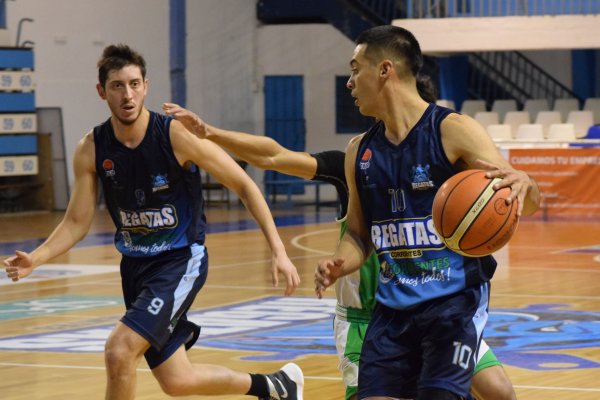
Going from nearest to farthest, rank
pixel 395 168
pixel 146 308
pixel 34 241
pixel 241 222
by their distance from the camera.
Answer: pixel 395 168 < pixel 146 308 < pixel 34 241 < pixel 241 222

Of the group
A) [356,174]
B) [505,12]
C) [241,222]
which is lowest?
[241,222]

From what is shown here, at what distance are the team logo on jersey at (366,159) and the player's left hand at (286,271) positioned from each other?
87 centimetres

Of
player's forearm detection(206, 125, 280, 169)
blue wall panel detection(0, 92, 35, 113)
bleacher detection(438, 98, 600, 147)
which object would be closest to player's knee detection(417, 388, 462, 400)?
player's forearm detection(206, 125, 280, 169)

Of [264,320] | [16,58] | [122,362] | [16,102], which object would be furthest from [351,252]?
[16,102]

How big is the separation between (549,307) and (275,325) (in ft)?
8.06

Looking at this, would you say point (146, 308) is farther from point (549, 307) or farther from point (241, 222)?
point (241, 222)

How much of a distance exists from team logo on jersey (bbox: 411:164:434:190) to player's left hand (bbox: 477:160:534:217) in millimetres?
331

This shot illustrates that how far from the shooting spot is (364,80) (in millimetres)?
4465

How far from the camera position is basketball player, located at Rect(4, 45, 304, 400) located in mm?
5785

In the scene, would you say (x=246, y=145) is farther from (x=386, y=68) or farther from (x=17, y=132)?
(x=17, y=132)

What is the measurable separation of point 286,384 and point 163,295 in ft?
3.90

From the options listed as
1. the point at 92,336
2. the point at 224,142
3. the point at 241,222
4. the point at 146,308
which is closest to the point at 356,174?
the point at 224,142

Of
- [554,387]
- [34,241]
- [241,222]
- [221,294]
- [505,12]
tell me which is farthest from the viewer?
[505,12]

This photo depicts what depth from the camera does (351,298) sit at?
5.32 m
